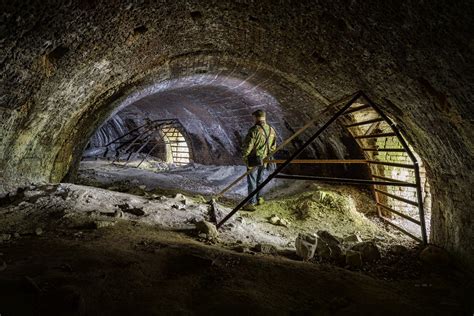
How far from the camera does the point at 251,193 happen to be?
10.5 feet

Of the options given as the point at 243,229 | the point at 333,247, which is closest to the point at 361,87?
the point at 333,247

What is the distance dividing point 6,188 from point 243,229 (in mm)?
2600

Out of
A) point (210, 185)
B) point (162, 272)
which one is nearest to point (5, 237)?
point (162, 272)

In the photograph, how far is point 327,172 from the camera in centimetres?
584

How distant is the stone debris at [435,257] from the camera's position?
107 inches

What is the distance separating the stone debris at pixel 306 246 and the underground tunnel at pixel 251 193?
0.02 metres

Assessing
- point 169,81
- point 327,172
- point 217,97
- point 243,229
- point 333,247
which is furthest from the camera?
point 217,97

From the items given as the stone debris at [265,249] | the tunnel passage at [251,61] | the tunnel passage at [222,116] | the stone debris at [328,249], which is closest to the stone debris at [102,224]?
the tunnel passage at [251,61]

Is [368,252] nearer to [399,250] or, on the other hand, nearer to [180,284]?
[399,250]

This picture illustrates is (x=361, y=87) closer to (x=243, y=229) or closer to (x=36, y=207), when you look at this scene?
(x=243, y=229)

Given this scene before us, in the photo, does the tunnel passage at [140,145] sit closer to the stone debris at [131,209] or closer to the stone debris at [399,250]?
the stone debris at [131,209]

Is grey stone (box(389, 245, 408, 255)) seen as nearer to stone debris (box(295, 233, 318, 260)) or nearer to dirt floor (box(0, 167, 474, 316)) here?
dirt floor (box(0, 167, 474, 316))

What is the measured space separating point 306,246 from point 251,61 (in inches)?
97.0

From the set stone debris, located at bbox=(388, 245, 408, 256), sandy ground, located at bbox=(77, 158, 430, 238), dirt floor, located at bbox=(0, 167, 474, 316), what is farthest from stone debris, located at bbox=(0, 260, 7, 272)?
stone debris, located at bbox=(388, 245, 408, 256)
